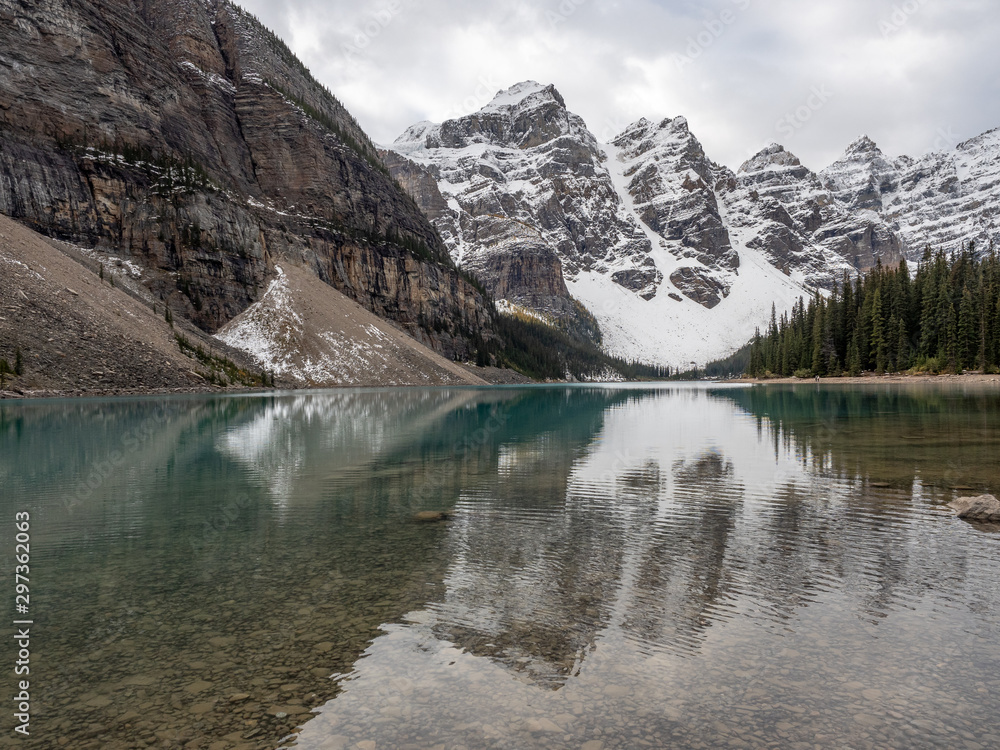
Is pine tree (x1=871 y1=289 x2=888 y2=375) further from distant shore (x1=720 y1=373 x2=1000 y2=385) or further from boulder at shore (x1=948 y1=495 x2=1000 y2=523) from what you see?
boulder at shore (x1=948 y1=495 x2=1000 y2=523)

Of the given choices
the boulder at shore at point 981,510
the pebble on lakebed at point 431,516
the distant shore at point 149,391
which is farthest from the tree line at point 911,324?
the pebble on lakebed at point 431,516

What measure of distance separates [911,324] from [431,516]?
112m

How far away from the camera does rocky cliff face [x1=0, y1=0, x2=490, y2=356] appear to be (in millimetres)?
97625

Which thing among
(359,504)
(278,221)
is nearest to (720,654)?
(359,504)

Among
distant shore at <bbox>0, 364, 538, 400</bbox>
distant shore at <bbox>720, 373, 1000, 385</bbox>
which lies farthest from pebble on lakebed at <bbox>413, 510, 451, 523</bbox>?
distant shore at <bbox>720, 373, 1000, 385</bbox>

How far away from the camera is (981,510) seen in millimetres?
13422

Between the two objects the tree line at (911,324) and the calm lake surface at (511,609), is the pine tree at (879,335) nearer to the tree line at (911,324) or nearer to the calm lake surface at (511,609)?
the tree line at (911,324)

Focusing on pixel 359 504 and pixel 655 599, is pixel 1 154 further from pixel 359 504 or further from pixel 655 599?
pixel 655 599

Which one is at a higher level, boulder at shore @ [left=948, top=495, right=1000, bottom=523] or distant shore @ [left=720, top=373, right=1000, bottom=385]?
distant shore @ [left=720, top=373, right=1000, bottom=385]

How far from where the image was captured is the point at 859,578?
9945 millimetres

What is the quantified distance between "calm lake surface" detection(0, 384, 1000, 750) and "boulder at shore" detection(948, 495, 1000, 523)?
59 cm

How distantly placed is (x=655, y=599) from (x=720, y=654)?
193cm

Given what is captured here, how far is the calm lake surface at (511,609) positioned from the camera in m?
5.88

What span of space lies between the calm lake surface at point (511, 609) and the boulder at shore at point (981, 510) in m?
0.59
